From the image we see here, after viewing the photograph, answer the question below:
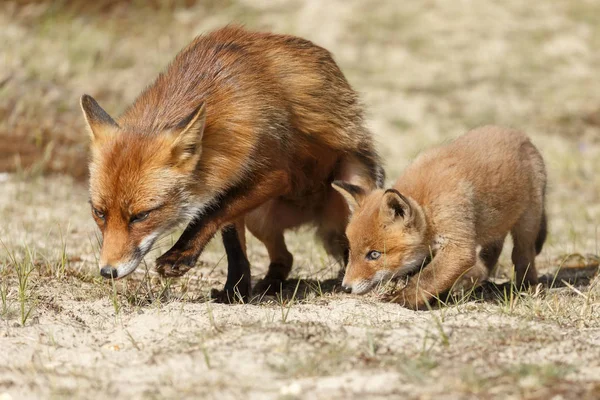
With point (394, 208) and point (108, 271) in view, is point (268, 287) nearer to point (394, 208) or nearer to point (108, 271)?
point (394, 208)

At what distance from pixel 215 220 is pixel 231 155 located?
483 millimetres

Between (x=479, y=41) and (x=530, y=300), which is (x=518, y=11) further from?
(x=530, y=300)

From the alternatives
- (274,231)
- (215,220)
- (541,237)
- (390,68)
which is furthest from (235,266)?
(390,68)

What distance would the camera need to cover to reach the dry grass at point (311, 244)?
4.30 m

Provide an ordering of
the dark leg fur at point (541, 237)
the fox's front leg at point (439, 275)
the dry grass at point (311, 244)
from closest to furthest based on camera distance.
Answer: the dry grass at point (311, 244) < the fox's front leg at point (439, 275) < the dark leg fur at point (541, 237)

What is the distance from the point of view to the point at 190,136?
219 inches

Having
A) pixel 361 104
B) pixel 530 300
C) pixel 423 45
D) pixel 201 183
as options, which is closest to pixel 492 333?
pixel 530 300

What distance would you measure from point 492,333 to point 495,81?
11.2 metres

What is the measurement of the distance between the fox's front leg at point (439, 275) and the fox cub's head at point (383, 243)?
0.17 metres

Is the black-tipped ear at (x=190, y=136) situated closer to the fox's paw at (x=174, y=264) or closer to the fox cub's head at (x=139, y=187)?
the fox cub's head at (x=139, y=187)

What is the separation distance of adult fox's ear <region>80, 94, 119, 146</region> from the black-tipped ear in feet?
1.75

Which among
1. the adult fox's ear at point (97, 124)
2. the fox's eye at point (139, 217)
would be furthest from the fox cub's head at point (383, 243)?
the adult fox's ear at point (97, 124)

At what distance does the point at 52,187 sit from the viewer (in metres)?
10.2

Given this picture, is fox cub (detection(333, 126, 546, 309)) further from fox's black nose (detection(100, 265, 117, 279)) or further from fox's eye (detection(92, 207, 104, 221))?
fox's eye (detection(92, 207, 104, 221))
